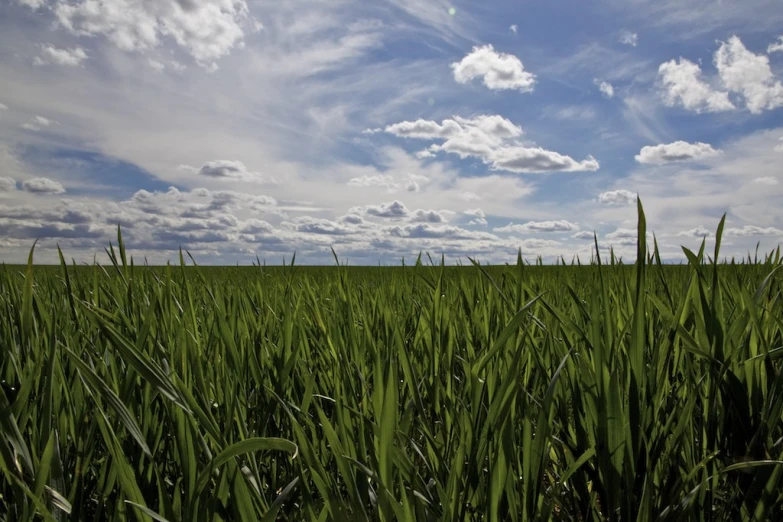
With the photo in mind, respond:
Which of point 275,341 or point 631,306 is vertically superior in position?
point 631,306

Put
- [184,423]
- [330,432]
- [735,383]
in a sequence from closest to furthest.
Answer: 1. [330,432]
2. [184,423]
3. [735,383]

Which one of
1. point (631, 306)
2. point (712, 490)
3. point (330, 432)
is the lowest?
point (712, 490)

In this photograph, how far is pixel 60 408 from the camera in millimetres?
994

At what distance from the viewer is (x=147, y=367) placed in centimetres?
67

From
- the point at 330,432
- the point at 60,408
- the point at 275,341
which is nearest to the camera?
the point at 330,432

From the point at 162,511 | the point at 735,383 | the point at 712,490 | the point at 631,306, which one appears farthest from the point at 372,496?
the point at 631,306

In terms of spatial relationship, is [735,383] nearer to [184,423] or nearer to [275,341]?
[184,423]

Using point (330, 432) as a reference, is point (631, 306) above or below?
above

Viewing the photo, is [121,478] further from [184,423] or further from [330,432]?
[330,432]

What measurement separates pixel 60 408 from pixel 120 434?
5.4 inches

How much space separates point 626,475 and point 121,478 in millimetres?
657

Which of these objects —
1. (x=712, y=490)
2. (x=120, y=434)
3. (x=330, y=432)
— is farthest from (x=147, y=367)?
(x=712, y=490)

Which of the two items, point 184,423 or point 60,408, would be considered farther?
point 60,408

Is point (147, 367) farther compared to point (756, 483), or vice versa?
point (756, 483)
